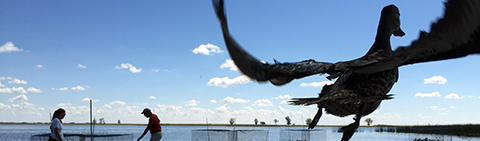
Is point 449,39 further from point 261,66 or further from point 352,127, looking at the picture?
point 261,66

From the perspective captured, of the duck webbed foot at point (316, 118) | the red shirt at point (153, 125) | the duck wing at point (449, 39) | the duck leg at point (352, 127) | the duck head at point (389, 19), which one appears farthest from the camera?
the red shirt at point (153, 125)

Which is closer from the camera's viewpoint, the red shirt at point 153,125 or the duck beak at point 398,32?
the duck beak at point 398,32

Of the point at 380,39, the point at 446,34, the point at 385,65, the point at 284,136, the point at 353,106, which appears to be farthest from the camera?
the point at 284,136

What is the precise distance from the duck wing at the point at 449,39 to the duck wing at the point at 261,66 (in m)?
0.67

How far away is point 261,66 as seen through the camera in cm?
340

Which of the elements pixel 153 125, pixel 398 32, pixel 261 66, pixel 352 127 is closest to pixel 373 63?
pixel 352 127

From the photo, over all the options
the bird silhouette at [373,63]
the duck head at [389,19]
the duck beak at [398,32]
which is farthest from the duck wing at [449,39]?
the duck beak at [398,32]

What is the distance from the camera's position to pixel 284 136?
16.0 m

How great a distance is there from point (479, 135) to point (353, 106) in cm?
3790

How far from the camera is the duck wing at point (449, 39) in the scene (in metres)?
2.01

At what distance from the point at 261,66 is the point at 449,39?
5.20 feet

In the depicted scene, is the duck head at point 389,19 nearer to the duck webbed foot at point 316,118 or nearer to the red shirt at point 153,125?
the duck webbed foot at point 316,118

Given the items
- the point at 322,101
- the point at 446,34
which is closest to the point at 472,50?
the point at 446,34

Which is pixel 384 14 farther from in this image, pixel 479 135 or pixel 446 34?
pixel 479 135
